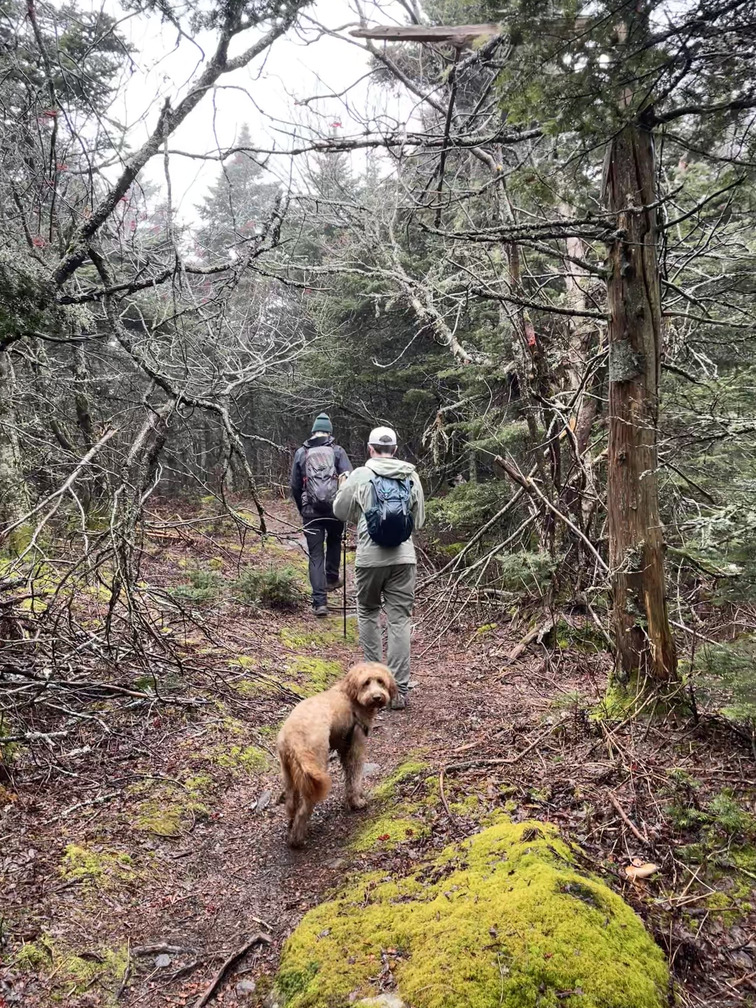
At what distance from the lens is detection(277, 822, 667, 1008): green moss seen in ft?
6.52

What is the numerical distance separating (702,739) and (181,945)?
3.01 meters

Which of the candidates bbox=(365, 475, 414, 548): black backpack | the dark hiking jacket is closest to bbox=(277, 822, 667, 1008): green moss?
bbox=(365, 475, 414, 548): black backpack

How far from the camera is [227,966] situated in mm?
2619

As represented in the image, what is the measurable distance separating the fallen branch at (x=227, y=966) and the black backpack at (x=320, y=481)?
6010 millimetres

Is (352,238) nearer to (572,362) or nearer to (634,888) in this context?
(572,362)

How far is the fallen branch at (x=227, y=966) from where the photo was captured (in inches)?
95.9

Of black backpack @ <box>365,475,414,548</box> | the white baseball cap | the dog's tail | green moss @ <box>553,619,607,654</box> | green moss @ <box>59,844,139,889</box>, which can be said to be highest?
the white baseball cap

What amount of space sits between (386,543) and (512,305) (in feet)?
11.9

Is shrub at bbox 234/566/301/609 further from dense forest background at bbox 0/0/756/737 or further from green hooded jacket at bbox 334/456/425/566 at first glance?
green hooded jacket at bbox 334/456/425/566

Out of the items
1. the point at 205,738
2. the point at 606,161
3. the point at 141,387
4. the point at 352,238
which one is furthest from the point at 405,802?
the point at 352,238

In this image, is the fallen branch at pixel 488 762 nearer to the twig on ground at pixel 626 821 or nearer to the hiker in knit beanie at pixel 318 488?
the twig on ground at pixel 626 821

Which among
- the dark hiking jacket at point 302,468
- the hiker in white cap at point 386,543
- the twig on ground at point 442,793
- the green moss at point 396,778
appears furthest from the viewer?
the dark hiking jacket at point 302,468

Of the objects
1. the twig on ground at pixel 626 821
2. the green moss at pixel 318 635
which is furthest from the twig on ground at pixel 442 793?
the green moss at pixel 318 635

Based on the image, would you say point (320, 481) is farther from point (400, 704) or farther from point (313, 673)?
point (400, 704)
